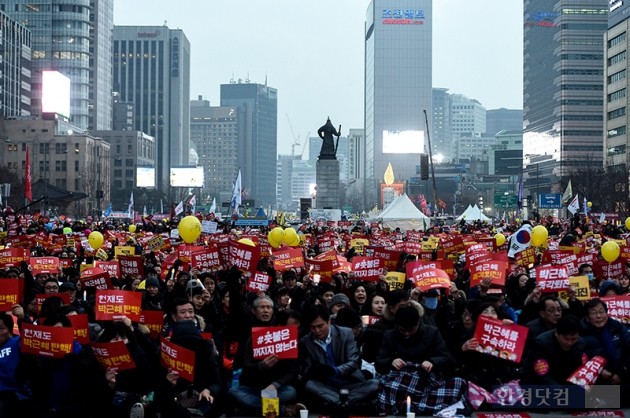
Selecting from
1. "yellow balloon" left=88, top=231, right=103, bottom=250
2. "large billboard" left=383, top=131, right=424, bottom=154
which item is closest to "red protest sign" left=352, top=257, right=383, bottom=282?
"yellow balloon" left=88, top=231, right=103, bottom=250

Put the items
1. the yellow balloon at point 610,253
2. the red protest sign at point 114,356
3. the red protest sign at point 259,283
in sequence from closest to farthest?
the red protest sign at point 114,356 → the red protest sign at point 259,283 → the yellow balloon at point 610,253

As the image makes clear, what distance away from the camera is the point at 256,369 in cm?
923

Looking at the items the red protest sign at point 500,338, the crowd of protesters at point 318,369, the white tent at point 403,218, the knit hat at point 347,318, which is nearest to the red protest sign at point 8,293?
the crowd of protesters at point 318,369

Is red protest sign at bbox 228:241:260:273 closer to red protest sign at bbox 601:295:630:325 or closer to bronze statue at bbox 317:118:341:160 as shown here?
red protest sign at bbox 601:295:630:325

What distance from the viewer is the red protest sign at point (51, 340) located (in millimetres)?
8984

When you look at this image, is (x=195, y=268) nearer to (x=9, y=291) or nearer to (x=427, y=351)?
(x=9, y=291)

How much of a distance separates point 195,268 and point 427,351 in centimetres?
801

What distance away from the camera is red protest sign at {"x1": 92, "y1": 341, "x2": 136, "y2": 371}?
8.95 metres

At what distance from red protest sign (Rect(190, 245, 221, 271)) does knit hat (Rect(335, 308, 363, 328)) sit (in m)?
6.32

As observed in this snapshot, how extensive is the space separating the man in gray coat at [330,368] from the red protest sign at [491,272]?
4877 mm

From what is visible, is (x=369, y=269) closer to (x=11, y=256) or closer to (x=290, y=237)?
(x=290, y=237)

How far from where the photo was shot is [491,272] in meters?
13.9

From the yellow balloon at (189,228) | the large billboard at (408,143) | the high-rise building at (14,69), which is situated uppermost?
the high-rise building at (14,69)

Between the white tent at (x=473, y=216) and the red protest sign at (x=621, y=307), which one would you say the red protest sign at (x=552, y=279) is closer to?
the red protest sign at (x=621, y=307)
